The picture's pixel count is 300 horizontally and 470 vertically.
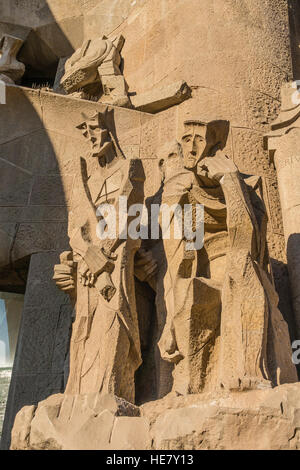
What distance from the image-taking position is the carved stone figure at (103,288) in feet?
12.9

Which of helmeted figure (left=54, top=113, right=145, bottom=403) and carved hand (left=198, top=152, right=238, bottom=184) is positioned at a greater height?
carved hand (left=198, top=152, right=238, bottom=184)

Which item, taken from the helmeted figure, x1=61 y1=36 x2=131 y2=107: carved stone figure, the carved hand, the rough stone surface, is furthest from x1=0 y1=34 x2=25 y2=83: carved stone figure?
the rough stone surface

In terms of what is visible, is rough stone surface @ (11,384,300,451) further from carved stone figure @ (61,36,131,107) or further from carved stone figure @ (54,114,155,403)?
carved stone figure @ (61,36,131,107)

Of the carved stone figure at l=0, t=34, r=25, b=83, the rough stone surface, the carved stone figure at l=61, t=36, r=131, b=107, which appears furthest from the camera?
the carved stone figure at l=0, t=34, r=25, b=83

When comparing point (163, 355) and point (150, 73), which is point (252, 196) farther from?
point (150, 73)

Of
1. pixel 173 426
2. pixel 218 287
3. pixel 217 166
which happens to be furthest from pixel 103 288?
pixel 173 426

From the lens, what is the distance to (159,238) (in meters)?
4.86

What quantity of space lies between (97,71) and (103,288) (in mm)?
3514

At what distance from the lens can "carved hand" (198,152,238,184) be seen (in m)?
4.42

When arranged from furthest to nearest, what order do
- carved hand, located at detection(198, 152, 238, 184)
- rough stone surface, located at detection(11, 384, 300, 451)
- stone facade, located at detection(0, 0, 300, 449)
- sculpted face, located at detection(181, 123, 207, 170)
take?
1. sculpted face, located at detection(181, 123, 207, 170)
2. carved hand, located at detection(198, 152, 238, 184)
3. stone facade, located at detection(0, 0, 300, 449)
4. rough stone surface, located at detection(11, 384, 300, 451)

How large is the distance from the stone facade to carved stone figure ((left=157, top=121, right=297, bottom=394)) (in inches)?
0.4

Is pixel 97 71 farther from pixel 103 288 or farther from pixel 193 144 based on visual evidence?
pixel 103 288

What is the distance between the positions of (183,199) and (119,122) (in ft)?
6.04

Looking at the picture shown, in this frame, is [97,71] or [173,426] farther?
[97,71]
